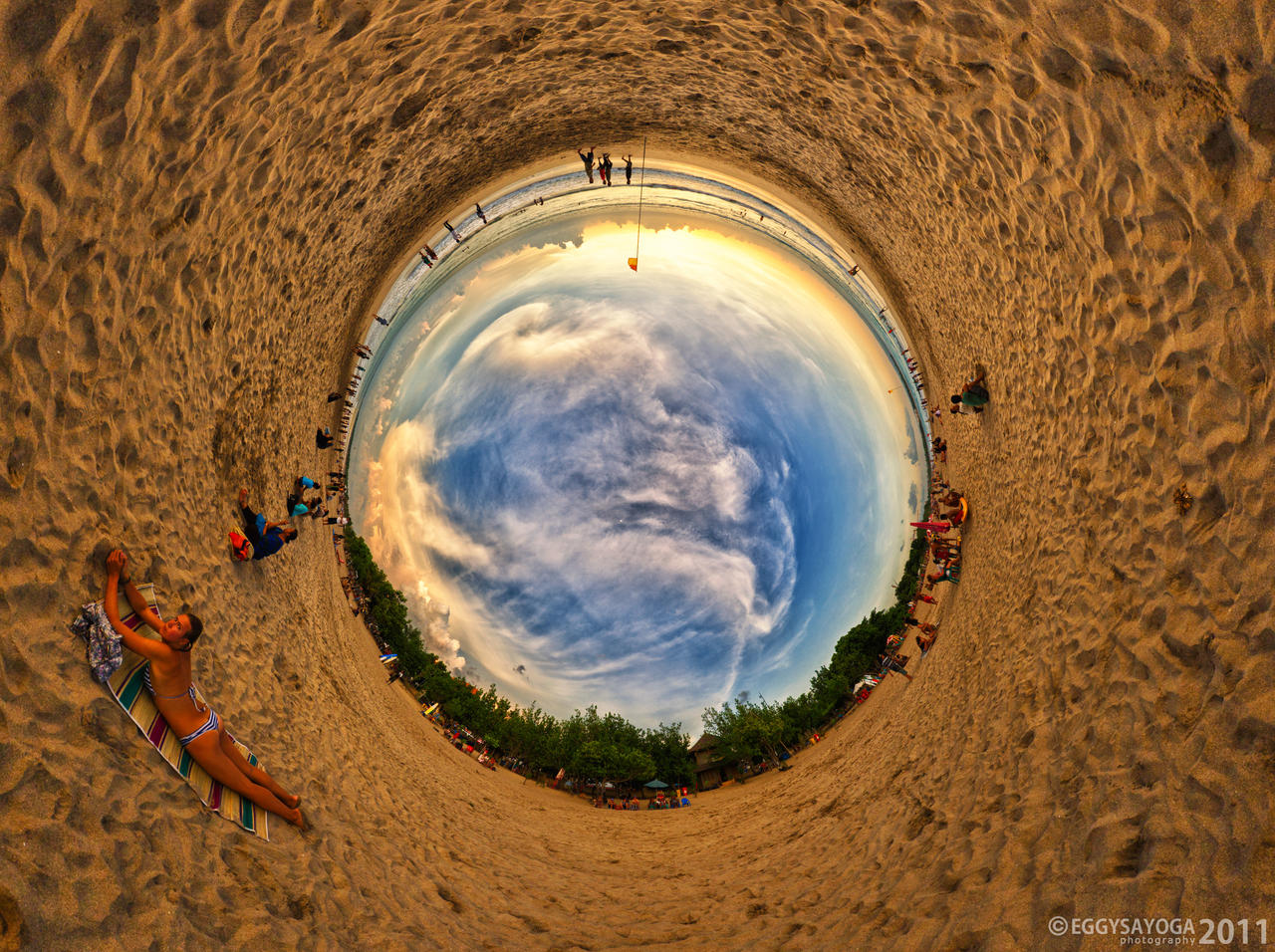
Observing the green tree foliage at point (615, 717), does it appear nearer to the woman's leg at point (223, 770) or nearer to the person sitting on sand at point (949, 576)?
the person sitting on sand at point (949, 576)

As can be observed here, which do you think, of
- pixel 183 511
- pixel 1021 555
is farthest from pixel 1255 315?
pixel 183 511

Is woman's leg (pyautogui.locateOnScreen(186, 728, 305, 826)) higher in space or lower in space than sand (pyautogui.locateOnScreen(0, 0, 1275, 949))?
lower

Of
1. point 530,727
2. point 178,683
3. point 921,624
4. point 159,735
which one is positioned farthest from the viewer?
point 530,727

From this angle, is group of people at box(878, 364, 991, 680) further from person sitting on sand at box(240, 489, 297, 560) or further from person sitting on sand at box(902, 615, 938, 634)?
person sitting on sand at box(240, 489, 297, 560)

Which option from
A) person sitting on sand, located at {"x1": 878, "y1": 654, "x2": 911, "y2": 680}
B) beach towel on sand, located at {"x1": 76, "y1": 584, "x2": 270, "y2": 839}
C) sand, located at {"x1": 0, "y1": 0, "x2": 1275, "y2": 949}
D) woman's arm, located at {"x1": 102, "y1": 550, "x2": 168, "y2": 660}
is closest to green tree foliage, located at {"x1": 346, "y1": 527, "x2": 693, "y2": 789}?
sand, located at {"x1": 0, "y1": 0, "x2": 1275, "y2": 949}

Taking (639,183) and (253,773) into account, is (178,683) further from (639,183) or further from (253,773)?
(639,183)

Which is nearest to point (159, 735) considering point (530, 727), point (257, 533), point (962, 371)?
point (257, 533)

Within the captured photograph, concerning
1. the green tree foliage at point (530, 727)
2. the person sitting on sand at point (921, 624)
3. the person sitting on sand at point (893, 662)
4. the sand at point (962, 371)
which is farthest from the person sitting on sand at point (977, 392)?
the green tree foliage at point (530, 727)
